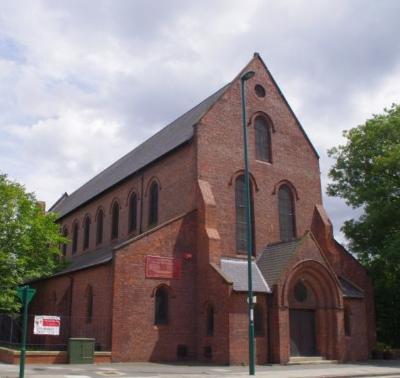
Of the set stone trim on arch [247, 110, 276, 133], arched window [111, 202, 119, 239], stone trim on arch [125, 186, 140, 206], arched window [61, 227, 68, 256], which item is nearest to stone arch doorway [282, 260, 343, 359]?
stone trim on arch [247, 110, 276, 133]

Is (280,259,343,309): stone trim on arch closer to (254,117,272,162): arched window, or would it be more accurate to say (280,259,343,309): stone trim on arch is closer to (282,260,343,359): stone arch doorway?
(282,260,343,359): stone arch doorway

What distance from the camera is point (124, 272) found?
2236 centimetres

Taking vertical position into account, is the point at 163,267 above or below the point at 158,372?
above

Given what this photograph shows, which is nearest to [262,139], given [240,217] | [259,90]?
[259,90]

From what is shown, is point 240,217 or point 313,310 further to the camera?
point 240,217

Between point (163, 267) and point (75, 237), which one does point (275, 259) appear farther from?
point (75, 237)

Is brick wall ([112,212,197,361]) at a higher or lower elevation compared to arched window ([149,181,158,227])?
lower

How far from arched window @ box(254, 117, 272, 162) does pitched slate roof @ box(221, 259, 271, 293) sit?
21.9 ft

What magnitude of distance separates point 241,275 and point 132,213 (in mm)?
10009

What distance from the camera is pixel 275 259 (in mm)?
24484

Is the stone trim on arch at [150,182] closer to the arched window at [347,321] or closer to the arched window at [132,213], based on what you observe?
the arched window at [132,213]

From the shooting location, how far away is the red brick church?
22328 mm

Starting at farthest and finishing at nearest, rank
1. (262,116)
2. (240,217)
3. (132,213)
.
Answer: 1. (132,213)
2. (262,116)
3. (240,217)

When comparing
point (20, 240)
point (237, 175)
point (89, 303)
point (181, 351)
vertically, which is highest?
point (237, 175)
